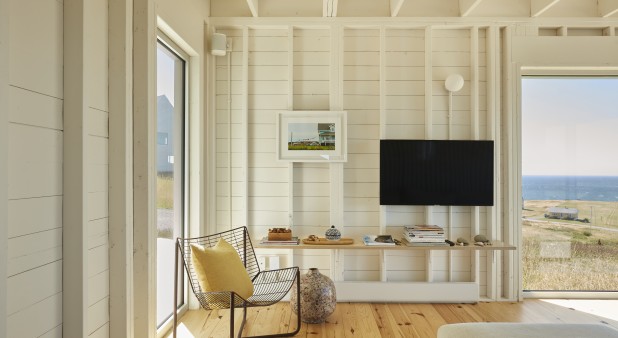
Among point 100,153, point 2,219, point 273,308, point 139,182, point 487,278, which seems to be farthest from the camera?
point 487,278

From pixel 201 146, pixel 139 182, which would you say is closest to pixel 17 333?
pixel 139 182

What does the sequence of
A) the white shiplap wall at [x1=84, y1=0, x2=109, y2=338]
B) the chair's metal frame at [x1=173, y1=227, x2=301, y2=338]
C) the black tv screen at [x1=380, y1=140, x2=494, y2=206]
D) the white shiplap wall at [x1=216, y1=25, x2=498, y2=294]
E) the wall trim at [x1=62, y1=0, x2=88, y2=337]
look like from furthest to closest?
the white shiplap wall at [x1=216, y1=25, x2=498, y2=294], the black tv screen at [x1=380, y1=140, x2=494, y2=206], the chair's metal frame at [x1=173, y1=227, x2=301, y2=338], the white shiplap wall at [x1=84, y1=0, x2=109, y2=338], the wall trim at [x1=62, y1=0, x2=88, y2=337]

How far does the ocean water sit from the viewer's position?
3.35 m

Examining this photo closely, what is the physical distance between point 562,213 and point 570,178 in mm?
341

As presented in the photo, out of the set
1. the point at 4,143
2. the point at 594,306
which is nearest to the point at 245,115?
the point at 4,143

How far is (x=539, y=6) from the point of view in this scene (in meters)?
3.10

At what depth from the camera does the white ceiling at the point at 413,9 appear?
127 inches

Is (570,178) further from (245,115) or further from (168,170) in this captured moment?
(168,170)

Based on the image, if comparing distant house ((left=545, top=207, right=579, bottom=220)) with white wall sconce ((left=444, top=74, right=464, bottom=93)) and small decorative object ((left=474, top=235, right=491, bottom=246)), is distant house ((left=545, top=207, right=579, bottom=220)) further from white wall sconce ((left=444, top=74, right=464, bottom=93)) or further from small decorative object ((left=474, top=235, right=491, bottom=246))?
white wall sconce ((left=444, top=74, right=464, bottom=93))

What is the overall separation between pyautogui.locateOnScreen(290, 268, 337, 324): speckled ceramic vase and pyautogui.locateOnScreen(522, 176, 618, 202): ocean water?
2.13 meters

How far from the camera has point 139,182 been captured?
6.50 ft

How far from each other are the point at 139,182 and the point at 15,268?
29.4 inches

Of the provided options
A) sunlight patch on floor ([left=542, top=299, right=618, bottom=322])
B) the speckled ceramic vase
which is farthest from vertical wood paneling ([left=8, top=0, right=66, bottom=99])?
sunlight patch on floor ([left=542, top=299, right=618, bottom=322])

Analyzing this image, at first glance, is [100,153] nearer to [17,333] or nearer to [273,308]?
[17,333]
